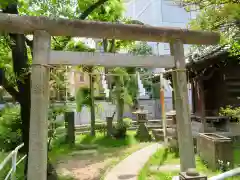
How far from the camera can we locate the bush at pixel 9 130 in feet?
31.9

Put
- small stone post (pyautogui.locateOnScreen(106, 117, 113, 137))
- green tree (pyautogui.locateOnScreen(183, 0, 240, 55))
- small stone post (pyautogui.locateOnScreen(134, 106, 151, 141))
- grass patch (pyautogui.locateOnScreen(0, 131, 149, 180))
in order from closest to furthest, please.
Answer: green tree (pyautogui.locateOnScreen(183, 0, 240, 55)) < grass patch (pyautogui.locateOnScreen(0, 131, 149, 180)) < small stone post (pyautogui.locateOnScreen(134, 106, 151, 141)) < small stone post (pyautogui.locateOnScreen(106, 117, 113, 137))

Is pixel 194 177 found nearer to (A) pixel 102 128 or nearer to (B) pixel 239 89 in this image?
(B) pixel 239 89

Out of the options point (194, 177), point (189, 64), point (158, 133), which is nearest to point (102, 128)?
point (158, 133)

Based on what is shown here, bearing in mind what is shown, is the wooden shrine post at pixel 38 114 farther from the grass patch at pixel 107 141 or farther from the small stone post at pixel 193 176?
the grass patch at pixel 107 141

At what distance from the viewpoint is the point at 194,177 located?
340 centimetres

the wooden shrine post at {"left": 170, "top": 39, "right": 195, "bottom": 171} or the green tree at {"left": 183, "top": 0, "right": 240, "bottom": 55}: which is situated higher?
the green tree at {"left": 183, "top": 0, "right": 240, "bottom": 55}

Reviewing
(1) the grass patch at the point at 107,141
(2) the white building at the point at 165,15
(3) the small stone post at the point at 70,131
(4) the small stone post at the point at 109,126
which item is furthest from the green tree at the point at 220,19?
(2) the white building at the point at 165,15

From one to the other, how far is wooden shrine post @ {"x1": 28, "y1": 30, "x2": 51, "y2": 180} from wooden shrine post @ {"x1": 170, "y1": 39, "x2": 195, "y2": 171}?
8.30 feet

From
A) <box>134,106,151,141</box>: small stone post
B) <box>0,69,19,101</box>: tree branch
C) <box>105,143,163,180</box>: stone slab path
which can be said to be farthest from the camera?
<box>134,106,151,141</box>: small stone post

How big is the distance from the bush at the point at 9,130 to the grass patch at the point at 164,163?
5.50 m

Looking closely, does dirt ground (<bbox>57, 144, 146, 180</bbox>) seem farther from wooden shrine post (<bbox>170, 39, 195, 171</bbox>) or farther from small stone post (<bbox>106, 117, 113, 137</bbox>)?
wooden shrine post (<bbox>170, 39, 195, 171</bbox>)

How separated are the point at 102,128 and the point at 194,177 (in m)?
12.6

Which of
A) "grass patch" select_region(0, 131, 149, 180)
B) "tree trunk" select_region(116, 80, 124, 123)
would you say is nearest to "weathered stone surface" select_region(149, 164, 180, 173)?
"grass patch" select_region(0, 131, 149, 180)

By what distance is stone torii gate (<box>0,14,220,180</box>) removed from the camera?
398cm
